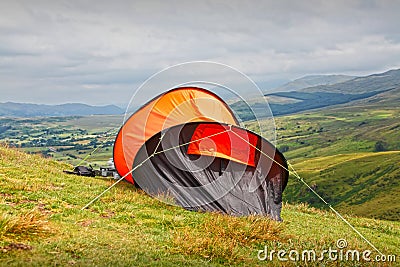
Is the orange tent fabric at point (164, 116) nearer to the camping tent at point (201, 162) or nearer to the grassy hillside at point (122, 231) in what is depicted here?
the camping tent at point (201, 162)

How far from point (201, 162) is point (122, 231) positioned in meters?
5.44

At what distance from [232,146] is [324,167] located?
15062 centimetres

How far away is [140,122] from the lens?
16906 millimetres

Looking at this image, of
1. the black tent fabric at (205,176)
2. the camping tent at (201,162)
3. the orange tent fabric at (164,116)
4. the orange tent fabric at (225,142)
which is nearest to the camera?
the black tent fabric at (205,176)

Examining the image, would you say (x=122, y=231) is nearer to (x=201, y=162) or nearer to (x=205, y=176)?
(x=205, y=176)

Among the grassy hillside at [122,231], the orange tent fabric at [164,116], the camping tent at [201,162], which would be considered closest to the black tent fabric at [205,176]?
the camping tent at [201,162]

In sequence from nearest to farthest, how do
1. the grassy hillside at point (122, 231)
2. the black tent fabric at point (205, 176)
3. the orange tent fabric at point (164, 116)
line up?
the grassy hillside at point (122, 231) → the black tent fabric at point (205, 176) → the orange tent fabric at point (164, 116)

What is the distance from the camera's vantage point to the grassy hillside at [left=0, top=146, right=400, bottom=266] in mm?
8148

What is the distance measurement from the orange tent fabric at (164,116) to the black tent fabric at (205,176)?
99cm

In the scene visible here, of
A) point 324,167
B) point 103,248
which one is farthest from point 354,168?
point 103,248

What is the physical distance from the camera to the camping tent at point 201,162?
14633 millimetres

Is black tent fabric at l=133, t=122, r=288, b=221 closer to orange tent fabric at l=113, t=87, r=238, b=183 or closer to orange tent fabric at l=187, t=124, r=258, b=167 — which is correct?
orange tent fabric at l=187, t=124, r=258, b=167

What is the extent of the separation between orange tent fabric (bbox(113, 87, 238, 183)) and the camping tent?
39mm

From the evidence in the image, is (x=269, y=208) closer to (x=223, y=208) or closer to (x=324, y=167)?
(x=223, y=208)
